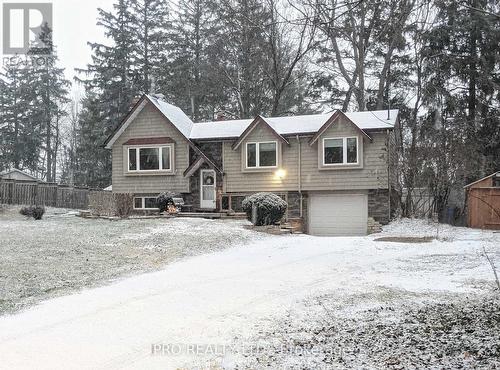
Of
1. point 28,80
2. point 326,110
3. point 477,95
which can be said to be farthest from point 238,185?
point 28,80

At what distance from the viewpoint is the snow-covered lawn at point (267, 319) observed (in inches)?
184

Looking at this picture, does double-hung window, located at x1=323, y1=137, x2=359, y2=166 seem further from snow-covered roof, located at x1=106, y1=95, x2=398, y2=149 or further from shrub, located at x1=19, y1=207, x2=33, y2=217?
shrub, located at x1=19, y1=207, x2=33, y2=217

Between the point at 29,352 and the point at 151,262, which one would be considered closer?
the point at 29,352

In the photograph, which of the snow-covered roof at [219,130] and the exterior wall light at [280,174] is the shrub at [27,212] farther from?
the exterior wall light at [280,174]

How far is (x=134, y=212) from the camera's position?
2411 cm

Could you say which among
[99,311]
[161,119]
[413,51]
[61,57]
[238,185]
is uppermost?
[61,57]

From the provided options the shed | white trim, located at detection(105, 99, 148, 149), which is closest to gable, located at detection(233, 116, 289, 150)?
white trim, located at detection(105, 99, 148, 149)

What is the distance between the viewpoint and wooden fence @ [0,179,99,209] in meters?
26.0

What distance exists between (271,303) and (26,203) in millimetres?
24121

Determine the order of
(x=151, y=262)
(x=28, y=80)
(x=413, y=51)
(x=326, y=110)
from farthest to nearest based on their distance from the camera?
(x=28, y=80) → (x=326, y=110) → (x=413, y=51) → (x=151, y=262)

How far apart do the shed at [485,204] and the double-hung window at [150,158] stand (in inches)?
564

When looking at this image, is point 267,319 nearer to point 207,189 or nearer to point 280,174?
point 280,174

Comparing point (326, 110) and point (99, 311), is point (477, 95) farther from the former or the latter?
point (99, 311)

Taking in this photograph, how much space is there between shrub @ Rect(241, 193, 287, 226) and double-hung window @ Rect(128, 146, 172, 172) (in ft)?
25.0
